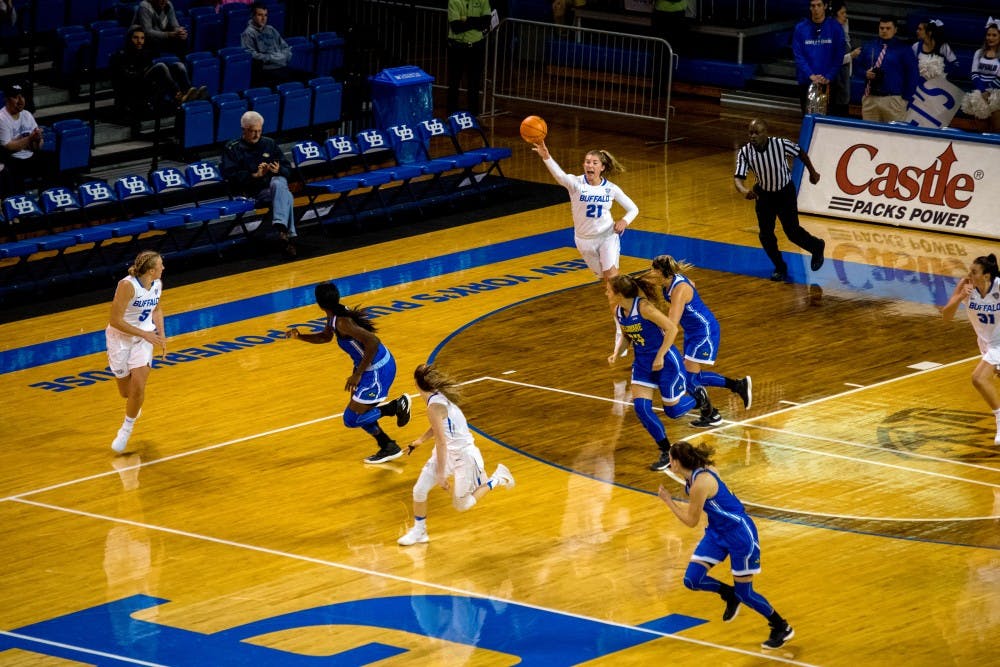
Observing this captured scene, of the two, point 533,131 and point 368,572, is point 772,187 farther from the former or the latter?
point 368,572

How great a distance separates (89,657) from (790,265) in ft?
39.2

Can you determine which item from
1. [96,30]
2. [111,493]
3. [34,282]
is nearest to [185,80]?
[96,30]

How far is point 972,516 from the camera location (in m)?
13.6

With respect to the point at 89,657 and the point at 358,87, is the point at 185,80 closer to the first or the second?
the point at 358,87

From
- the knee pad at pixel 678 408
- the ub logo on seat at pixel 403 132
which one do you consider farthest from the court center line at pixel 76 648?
the ub logo on seat at pixel 403 132

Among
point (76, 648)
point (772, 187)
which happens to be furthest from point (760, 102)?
point (76, 648)

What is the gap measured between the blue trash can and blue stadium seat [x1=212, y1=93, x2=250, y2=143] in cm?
236

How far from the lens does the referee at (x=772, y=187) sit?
64.1ft

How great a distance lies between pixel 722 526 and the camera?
11.1 meters

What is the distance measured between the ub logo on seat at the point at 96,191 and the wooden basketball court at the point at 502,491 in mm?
1519

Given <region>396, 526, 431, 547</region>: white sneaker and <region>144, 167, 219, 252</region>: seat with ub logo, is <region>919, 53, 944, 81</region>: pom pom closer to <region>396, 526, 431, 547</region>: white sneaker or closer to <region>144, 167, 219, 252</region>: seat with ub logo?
<region>144, 167, 219, 252</region>: seat with ub logo

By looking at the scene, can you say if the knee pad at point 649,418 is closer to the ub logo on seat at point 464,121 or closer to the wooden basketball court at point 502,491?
the wooden basketball court at point 502,491

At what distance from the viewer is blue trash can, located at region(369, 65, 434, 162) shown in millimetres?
24797

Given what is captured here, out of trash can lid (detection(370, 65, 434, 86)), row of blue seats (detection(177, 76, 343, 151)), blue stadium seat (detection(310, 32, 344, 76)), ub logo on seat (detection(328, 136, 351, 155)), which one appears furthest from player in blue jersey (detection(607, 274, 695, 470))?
blue stadium seat (detection(310, 32, 344, 76))
